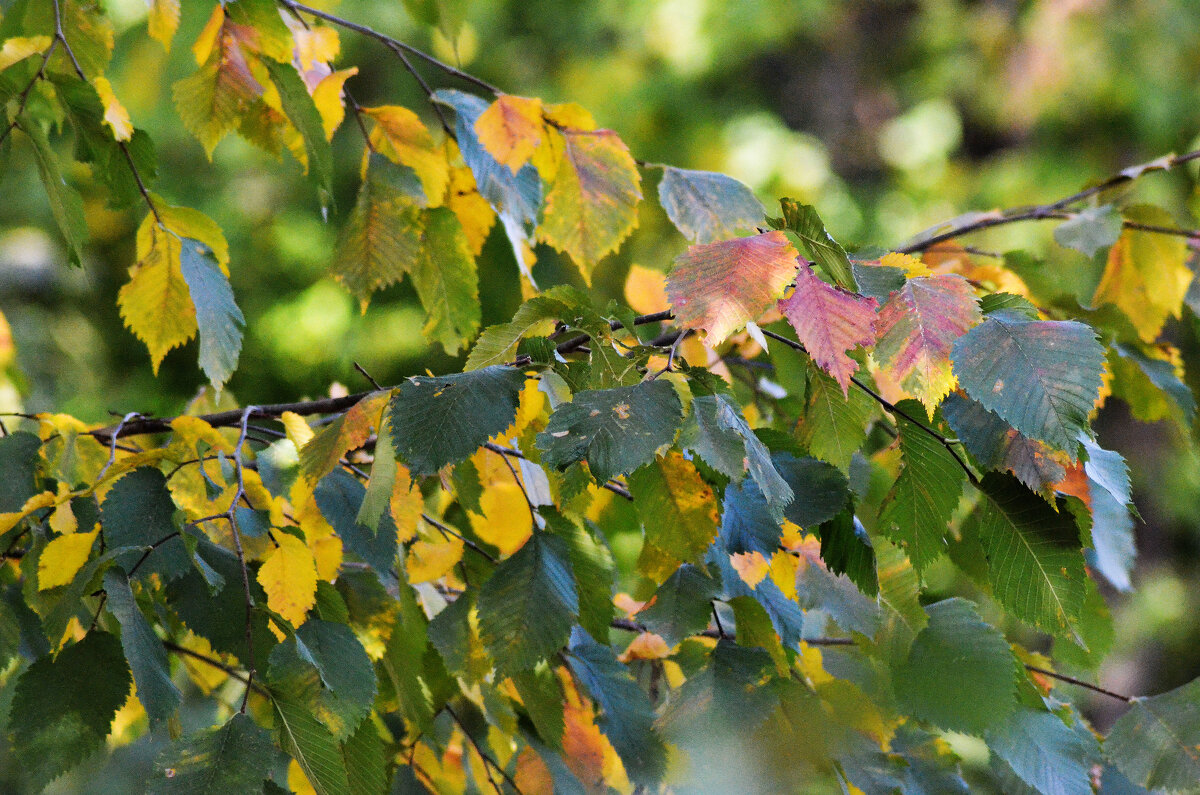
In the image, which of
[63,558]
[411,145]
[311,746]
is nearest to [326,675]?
[311,746]

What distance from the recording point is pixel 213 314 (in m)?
0.59

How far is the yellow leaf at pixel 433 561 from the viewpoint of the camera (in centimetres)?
61

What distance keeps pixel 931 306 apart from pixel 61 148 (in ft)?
8.33

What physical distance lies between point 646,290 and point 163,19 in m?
0.38

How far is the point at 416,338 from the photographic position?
2.96m

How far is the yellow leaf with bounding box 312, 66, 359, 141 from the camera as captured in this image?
66cm

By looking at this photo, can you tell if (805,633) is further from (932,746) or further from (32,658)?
(32,658)

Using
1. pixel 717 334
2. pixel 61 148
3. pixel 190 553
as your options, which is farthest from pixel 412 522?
pixel 61 148

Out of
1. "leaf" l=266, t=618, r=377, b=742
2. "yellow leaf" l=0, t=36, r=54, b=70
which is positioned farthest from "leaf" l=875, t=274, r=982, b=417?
"yellow leaf" l=0, t=36, r=54, b=70

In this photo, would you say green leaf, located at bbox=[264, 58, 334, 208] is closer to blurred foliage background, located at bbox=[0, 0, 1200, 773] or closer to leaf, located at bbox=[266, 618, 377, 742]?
leaf, located at bbox=[266, 618, 377, 742]

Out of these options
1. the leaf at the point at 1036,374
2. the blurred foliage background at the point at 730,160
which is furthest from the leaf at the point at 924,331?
the blurred foliage background at the point at 730,160

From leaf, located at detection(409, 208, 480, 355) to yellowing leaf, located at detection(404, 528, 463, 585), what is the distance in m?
0.13

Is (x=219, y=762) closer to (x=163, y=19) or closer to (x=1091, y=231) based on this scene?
(x=163, y=19)

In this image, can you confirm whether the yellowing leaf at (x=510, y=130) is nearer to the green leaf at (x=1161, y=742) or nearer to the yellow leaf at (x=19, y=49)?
the yellow leaf at (x=19, y=49)
